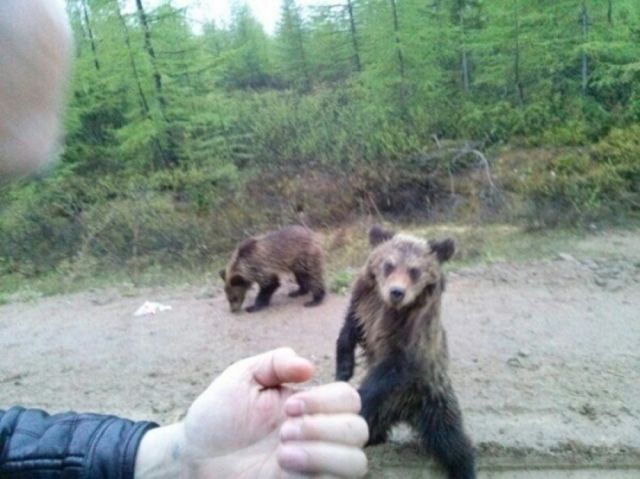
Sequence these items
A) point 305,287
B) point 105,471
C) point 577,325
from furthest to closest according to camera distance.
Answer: point 305,287, point 577,325, point 105,471

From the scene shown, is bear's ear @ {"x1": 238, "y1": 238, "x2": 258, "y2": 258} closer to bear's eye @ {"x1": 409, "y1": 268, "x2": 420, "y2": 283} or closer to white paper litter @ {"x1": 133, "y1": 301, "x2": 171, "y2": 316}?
white paper litter @ {"x1": 133, "y1": 301, "x2": 171, "y2": 316}

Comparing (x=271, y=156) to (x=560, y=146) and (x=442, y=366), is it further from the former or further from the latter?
(x=442, y=366)

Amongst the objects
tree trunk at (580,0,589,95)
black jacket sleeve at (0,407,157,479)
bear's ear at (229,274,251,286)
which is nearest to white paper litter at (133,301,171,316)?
bear's ear at (229,274,251,286)

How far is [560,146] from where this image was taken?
5.33 m

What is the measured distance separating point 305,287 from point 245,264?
1.46 feet

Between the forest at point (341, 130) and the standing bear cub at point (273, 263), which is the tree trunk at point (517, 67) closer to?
the forest at point (341, 130)

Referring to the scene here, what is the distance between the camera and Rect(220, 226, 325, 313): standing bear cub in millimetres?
4102

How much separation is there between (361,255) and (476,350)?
135 cm

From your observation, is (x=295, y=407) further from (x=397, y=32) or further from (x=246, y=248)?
(x=397, y=32)

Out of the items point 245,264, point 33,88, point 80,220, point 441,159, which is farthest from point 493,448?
point 80,220

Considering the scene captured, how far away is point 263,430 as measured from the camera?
1150 mm

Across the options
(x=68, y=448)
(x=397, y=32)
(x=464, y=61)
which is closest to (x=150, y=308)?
(x=68, y=448)

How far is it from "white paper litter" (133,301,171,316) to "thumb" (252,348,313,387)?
8.44 ft

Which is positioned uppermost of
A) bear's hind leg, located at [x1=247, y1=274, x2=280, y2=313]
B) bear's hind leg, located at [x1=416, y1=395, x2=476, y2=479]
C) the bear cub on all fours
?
the bear cub on all fours
